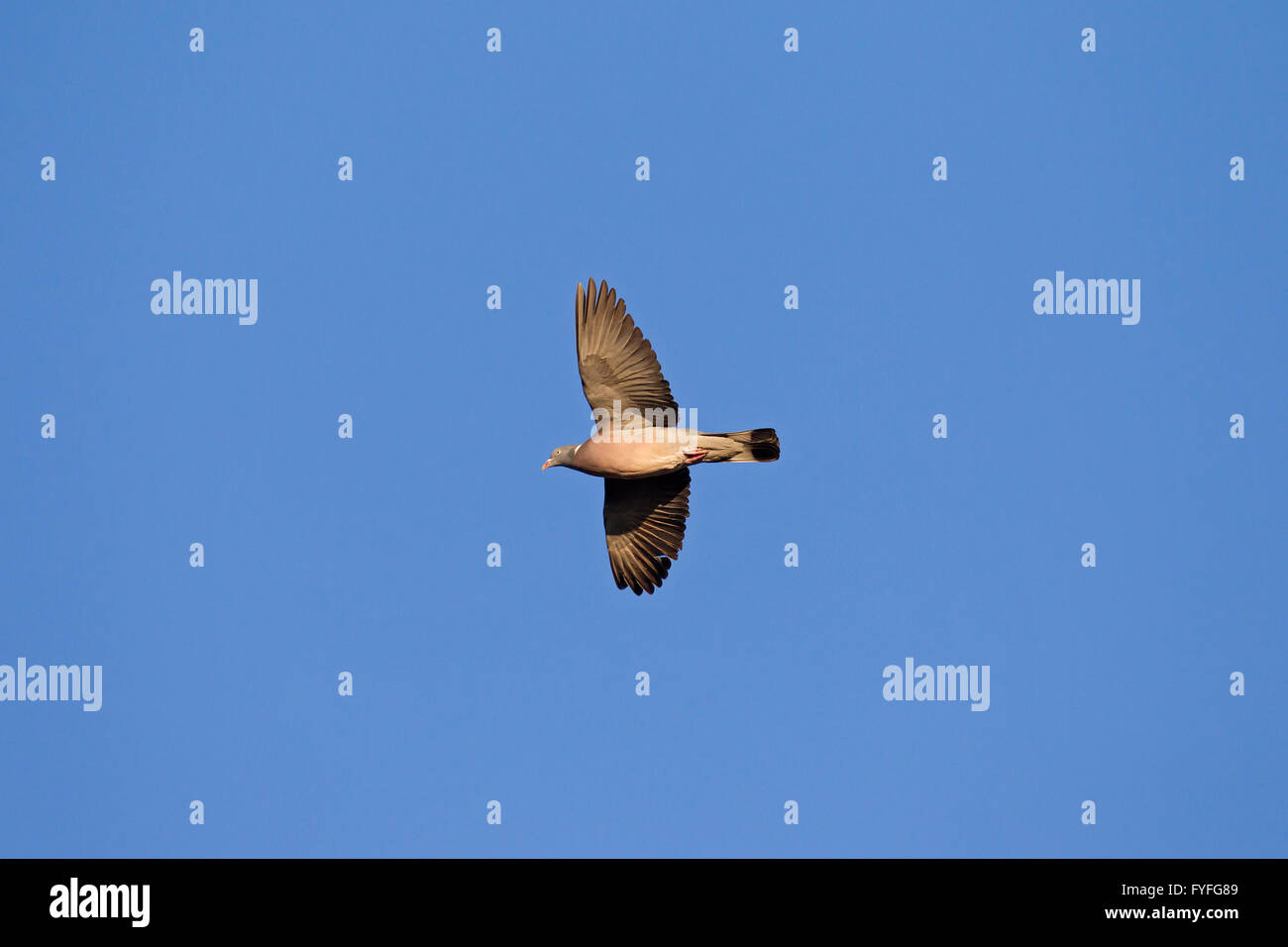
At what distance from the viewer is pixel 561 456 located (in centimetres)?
2039

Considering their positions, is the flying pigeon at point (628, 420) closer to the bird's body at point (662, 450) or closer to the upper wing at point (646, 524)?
the bird's body at point (662, 450)

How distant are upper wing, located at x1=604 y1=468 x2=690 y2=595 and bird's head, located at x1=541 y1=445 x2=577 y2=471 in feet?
2.95

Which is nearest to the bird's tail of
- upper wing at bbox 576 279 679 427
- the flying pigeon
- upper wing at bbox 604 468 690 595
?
the flying pigeon

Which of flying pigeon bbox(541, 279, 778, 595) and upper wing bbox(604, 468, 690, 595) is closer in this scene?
flying pigeon bbox(541, 279, 778, 595)

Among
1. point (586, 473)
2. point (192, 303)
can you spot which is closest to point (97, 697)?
point (192, 303)

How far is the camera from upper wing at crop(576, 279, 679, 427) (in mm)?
19109

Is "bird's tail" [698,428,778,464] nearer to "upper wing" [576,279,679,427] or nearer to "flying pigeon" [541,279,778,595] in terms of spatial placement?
"flying pigeon" [541,279,778,595]

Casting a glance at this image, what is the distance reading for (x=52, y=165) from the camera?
85.8ft

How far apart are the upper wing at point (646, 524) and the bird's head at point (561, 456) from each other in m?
0.90

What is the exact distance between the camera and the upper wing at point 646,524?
20.9m

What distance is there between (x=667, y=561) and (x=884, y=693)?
5.22 meters

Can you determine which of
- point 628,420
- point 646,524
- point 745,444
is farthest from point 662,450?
point 646,524

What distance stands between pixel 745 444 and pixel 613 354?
2201 mm
